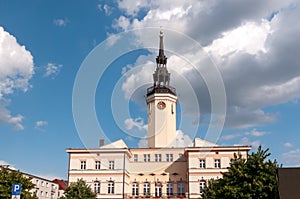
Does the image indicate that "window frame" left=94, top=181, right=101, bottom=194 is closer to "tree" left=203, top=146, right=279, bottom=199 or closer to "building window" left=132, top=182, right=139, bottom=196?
"building window" left=132, top=182, right=139, bottom=196

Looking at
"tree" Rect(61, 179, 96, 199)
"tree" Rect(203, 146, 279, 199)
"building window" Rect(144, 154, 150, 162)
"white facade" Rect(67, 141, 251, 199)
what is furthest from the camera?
"building window" Rect(144, 154, 150, 162)

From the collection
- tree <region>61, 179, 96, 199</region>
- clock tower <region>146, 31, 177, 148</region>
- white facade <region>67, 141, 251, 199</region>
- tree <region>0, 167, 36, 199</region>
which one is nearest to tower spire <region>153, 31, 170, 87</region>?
clock tower <region>146, 31, 177, 148</region>

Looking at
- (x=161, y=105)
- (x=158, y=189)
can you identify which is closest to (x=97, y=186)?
(x=158, y=189)

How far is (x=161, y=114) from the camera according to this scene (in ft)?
223

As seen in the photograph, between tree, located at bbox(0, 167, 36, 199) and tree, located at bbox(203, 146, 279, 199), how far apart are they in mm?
19788

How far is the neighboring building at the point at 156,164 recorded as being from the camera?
58.9 meters

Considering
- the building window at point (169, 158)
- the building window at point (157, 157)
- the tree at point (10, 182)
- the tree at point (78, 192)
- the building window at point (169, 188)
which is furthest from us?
the building window at point (157, 157)

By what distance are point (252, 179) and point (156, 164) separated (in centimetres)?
3008

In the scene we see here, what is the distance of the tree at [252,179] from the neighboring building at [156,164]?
67.4ft

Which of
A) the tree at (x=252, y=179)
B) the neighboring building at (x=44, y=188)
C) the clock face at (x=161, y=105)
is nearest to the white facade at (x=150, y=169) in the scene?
the clock face at (x=161, y=105)

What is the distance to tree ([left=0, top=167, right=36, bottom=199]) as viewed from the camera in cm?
4000

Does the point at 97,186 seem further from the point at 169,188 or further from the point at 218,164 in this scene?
the point at 218,164

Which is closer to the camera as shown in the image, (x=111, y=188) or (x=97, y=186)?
(x=111, y=188)

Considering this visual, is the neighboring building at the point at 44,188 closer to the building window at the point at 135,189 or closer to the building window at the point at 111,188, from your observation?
the building window at the point at 111,188
